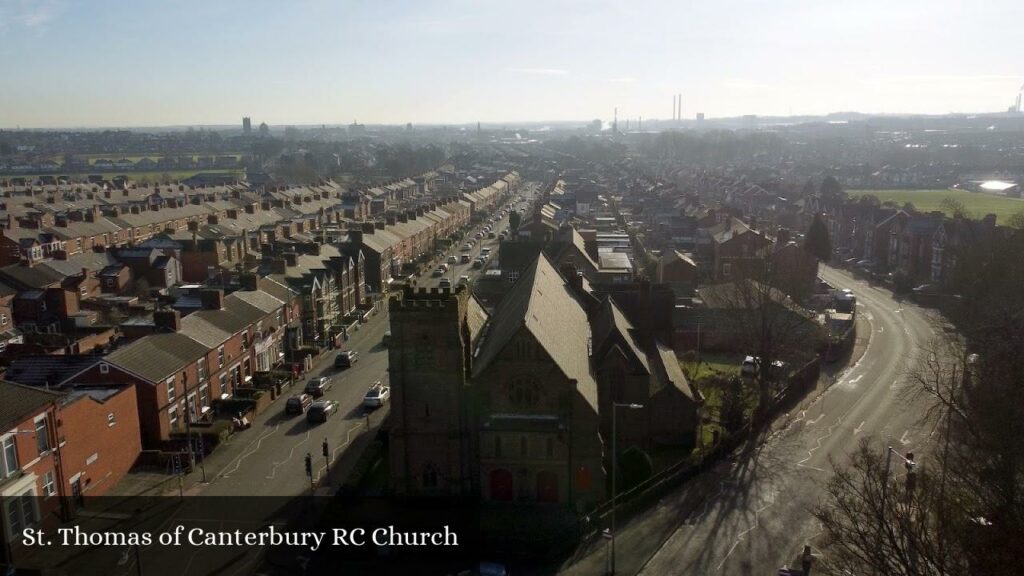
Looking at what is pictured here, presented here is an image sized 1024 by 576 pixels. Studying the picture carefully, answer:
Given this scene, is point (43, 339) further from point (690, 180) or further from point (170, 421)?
point (690, 180)

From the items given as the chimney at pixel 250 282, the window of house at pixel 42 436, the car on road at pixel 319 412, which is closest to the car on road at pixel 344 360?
the chimney at pixel 250 282

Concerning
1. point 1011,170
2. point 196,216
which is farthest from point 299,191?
point 1011,170

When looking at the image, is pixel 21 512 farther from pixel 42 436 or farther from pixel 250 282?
pixel 250 282

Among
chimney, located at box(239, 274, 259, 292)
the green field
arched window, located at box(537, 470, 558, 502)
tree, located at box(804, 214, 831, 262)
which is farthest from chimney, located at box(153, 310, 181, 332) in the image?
the green field

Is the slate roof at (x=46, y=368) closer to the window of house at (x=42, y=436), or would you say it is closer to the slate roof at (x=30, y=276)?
the window of house at (x=42, y=436)

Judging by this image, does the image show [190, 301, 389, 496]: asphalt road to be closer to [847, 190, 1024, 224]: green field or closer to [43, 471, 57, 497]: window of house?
[43, 471, 57, 497]: window of house

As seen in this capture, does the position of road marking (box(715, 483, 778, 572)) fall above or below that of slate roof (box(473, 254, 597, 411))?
below
